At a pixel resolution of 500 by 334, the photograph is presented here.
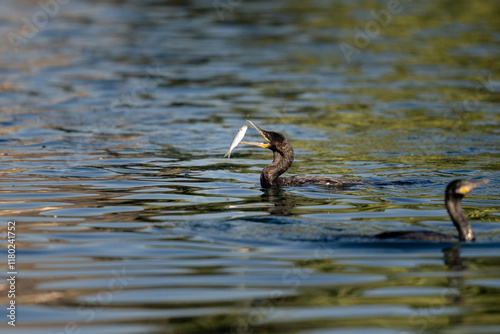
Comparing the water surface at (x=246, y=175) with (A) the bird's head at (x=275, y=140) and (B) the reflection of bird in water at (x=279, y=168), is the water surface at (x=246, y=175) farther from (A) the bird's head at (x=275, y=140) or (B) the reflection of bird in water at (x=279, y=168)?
(A) the bird's head at (x=275, y=140)

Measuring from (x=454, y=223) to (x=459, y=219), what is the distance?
0.10m

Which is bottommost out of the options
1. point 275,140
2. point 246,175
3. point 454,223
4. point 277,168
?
point 454,223

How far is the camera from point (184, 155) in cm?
1766

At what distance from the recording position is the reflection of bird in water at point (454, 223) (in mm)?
10469

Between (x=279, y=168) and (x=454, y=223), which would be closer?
(x=454, y=223)

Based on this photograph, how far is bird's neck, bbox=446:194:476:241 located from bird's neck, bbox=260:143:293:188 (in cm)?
430

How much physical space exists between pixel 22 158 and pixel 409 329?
1112 centimetres

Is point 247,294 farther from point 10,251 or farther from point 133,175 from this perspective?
point 133,175

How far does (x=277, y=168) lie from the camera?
14453 millimetres

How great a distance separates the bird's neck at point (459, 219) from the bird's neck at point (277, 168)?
430 cm

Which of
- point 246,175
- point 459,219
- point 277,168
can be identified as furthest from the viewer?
point 246,175

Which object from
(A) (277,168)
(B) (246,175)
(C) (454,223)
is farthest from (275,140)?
(C) (454,223)

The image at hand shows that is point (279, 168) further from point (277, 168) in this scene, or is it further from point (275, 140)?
point (275, 140)

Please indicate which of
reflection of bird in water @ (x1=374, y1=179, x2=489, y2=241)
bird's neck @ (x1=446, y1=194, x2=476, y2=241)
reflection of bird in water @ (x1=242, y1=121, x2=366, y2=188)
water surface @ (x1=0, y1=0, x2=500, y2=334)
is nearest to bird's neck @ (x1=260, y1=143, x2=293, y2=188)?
reflection of bird in water @ (x1=242, y1=121, x2=366, y2=188)
